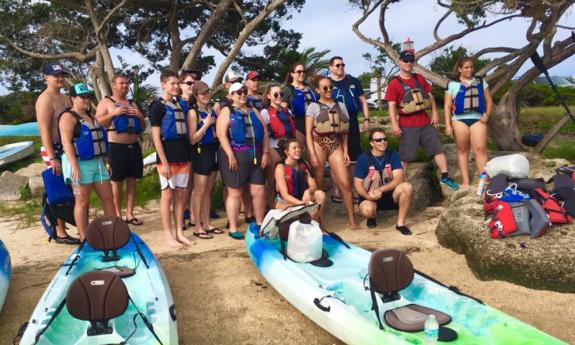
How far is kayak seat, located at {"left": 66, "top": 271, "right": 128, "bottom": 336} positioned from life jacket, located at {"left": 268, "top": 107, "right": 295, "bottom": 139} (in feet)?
11.0

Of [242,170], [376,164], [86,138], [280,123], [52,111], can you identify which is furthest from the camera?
[280,123]

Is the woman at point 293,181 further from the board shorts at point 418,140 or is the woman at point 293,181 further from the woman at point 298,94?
the board shorts at point 418,140

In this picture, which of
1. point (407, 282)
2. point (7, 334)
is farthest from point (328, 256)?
point (7, 334)

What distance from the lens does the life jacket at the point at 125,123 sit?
6.10 m

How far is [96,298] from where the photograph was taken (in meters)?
3.35

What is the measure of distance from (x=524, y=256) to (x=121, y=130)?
4.70 m

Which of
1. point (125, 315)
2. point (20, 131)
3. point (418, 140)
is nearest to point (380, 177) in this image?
point (418, 140)

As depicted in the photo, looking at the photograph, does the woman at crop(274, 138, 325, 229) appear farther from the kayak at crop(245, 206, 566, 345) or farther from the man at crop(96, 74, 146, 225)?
the man at crop(96, 74, 146, 225)

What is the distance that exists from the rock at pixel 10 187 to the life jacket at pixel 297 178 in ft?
23.8

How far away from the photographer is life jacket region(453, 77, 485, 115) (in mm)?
6500

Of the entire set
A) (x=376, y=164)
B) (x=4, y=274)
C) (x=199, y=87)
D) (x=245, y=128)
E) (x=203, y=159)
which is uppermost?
(x=199, y=87)

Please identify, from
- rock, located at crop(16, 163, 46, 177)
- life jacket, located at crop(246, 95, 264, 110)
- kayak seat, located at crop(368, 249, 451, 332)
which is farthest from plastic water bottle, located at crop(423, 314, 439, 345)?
rock, located at crop(16, 163, 46, 177)

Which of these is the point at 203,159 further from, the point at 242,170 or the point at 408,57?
the point at 408,57

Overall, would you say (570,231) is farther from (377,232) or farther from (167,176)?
(167,176)
